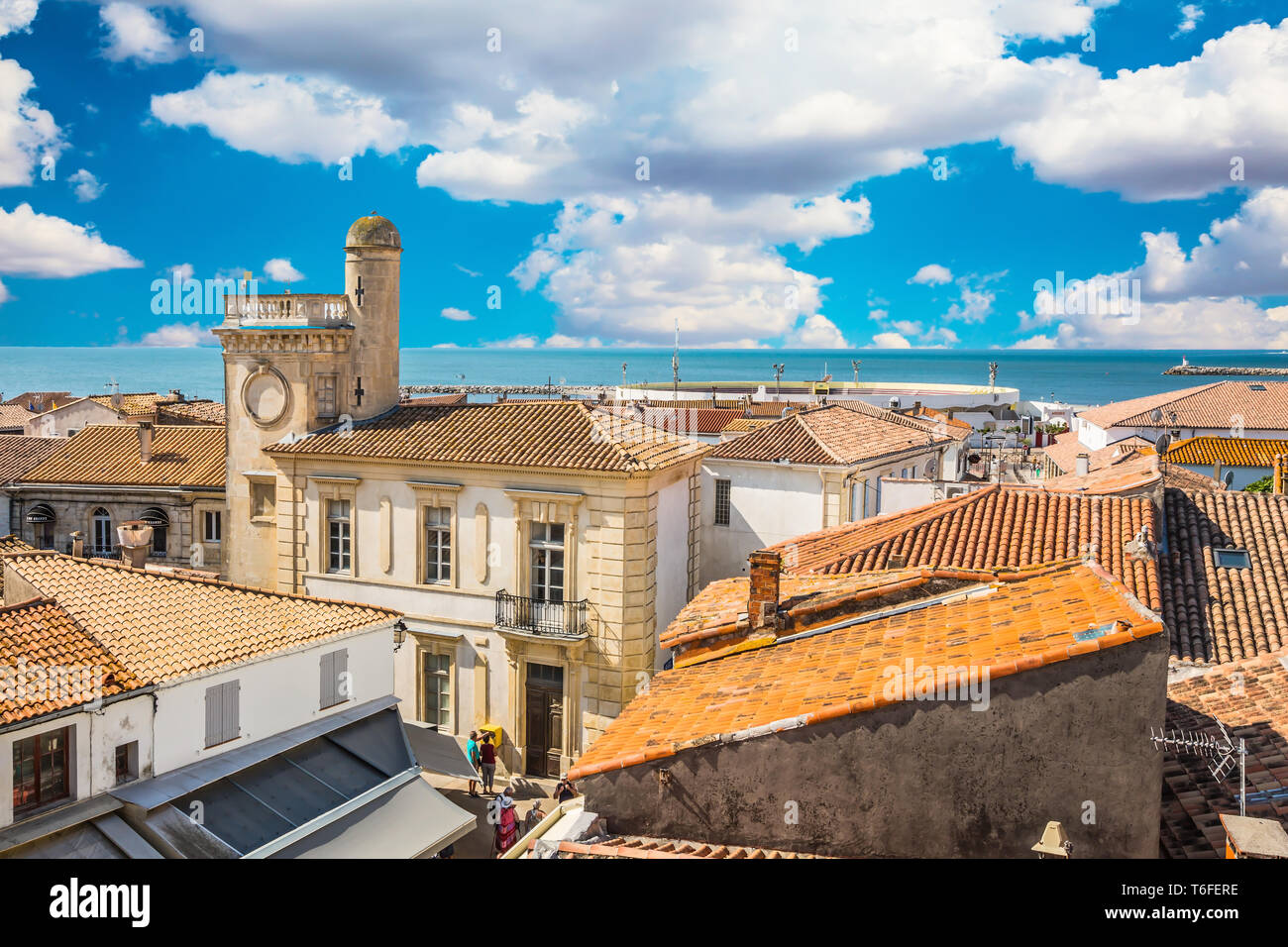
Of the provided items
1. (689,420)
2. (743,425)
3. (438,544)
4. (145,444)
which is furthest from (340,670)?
(689,420)

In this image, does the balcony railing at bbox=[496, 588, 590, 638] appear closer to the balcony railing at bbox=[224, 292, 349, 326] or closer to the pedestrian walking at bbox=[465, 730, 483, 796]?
the pedestrian walking at bbox=[465, 730, 483, 796]

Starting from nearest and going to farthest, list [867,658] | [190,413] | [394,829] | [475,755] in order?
[867,658] < [394,829] < [475,755] < [190,413]

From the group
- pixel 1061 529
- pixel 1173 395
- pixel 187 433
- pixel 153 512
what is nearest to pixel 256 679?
pixel 1061 529

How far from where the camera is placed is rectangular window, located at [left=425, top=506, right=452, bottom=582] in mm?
26578

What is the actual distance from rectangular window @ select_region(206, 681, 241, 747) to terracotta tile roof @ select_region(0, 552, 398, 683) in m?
0.49

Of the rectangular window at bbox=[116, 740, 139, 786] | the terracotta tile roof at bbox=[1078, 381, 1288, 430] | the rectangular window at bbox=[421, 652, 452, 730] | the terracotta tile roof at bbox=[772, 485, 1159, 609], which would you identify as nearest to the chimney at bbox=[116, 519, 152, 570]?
the rectangular window at bbox=[116, 740, 139, 786]

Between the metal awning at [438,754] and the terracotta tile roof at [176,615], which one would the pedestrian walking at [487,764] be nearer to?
the metal awning at [438,754]

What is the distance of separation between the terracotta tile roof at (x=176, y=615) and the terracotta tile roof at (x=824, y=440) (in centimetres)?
1357

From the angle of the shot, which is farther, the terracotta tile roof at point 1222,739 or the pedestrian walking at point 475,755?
the pedestrian walking at point 475,755

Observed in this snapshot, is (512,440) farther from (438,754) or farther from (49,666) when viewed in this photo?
(49,666)

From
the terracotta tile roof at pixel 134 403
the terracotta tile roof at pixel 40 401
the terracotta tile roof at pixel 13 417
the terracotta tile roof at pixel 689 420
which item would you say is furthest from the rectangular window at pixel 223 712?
the terracotta tile roof at pixel 40 401

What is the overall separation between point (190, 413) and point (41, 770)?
4661 centimetres

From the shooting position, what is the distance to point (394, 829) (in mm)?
17703

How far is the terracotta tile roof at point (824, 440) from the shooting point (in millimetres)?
29938
